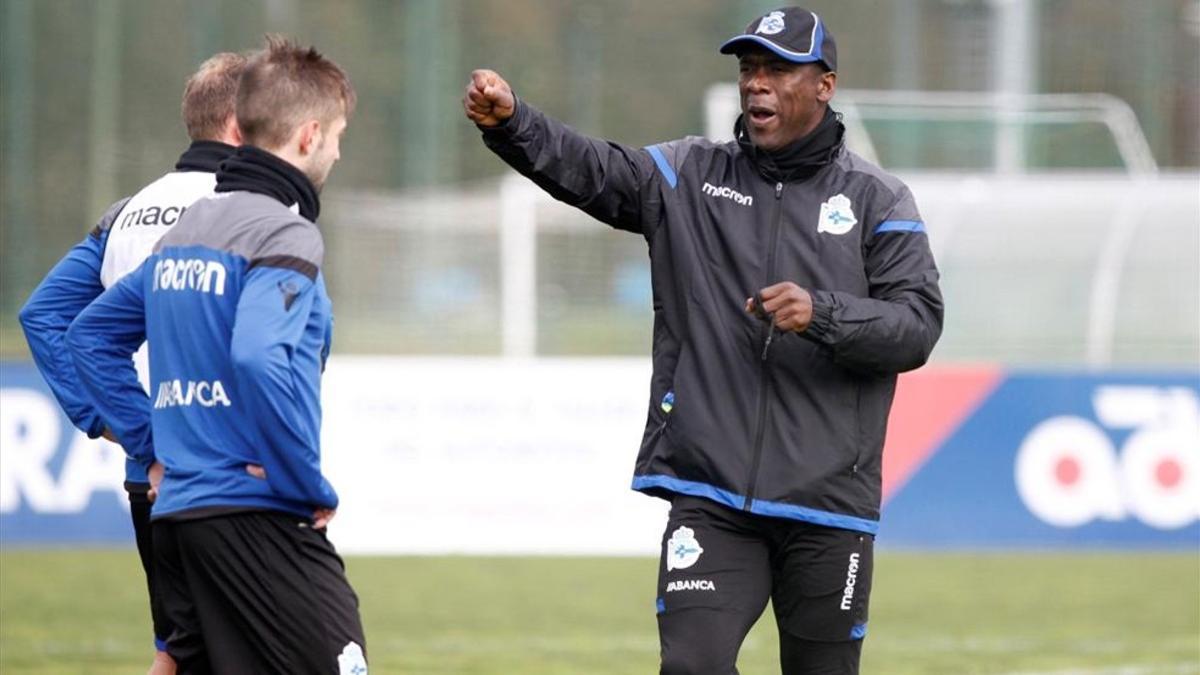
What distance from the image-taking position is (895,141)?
1620 cm

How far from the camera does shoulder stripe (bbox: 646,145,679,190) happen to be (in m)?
5.38

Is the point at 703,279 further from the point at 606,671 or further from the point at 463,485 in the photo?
the point at 463,485

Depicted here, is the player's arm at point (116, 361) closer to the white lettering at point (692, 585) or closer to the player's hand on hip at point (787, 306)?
the white lettering at point (692, 585)

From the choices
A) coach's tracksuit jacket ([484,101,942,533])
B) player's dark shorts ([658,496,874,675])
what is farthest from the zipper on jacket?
player's dark shorts ([658,496,874,675])

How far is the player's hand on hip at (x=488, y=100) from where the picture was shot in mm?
5016

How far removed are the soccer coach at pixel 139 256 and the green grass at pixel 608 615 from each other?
3.26 meters

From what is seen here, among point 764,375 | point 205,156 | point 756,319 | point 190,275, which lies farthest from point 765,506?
point 205,156

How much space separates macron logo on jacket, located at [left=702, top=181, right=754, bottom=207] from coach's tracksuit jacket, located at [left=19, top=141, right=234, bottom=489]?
1.31 metres

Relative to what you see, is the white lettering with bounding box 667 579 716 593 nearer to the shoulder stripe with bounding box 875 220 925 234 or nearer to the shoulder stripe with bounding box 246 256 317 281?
the shoulder stripe with bounding box 875 220 925 234

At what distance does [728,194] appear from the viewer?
209 inches

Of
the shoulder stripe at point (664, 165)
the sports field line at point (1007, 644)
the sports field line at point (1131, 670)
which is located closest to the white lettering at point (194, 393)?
the shoulder stripe at point (664, 165)

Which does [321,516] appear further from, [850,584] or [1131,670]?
[1131,670]

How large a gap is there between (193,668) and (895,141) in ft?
40.5

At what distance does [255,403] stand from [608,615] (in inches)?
257
